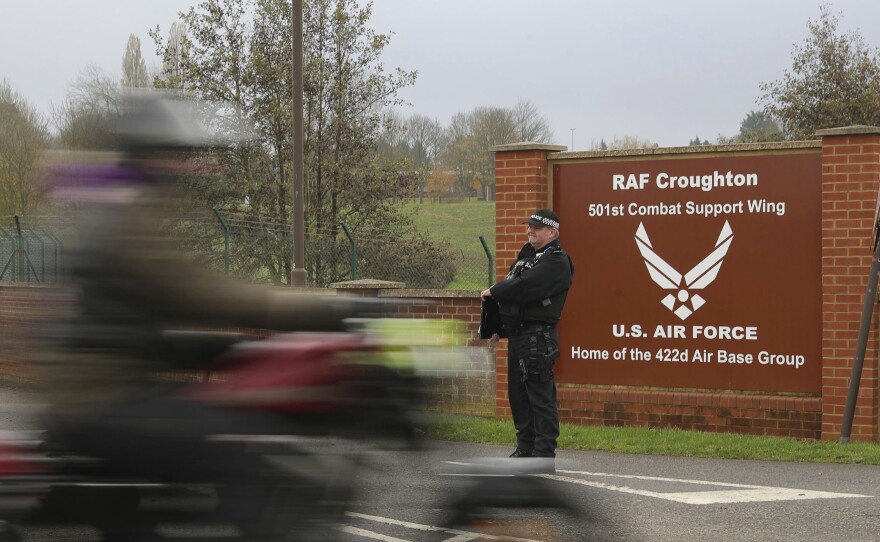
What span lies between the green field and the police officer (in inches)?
241

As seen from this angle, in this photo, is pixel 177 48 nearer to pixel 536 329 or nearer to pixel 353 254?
pixel 353 254

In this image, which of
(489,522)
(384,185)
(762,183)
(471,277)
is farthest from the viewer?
(384,185)

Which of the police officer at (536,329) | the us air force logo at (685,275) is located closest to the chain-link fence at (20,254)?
the us air force logo at (685,275)

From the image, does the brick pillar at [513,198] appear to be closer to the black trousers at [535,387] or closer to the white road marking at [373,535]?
the black trousers at [535,387]

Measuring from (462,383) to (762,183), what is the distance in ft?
24.2

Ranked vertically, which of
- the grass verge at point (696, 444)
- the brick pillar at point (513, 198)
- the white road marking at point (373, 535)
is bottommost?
the grass verge at point (696, 444)

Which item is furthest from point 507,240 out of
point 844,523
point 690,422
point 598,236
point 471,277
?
point 844,523

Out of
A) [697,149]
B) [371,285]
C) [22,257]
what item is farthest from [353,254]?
[697,149]

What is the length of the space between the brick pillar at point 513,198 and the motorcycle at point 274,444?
796 cm

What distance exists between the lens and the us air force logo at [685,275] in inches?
434

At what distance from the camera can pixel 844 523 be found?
22.3 feet

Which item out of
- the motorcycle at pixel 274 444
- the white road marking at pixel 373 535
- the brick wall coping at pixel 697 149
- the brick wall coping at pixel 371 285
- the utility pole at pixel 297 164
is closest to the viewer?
the motorcycle at pixel 274 444

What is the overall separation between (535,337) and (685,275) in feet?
12.1

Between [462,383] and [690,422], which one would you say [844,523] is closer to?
[462,383]
